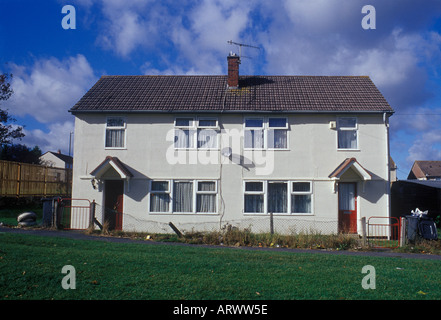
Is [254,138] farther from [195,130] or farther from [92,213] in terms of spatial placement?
[92,213]

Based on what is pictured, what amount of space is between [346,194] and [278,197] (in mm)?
3094

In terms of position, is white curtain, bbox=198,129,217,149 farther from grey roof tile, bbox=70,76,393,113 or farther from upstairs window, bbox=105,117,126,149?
upstairs window, bbox=105,117,126,149

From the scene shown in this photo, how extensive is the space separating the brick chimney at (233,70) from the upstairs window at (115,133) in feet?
18.5

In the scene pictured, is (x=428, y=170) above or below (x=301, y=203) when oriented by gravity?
above

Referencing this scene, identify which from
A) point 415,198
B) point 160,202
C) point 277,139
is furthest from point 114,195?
point 415,198


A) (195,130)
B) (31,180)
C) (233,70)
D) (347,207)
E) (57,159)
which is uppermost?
(233,70)

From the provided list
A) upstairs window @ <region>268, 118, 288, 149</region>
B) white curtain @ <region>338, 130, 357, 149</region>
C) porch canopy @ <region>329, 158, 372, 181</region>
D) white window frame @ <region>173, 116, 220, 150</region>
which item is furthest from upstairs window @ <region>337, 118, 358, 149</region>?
white window frame @ <region>173, 116, 220, 150</region>

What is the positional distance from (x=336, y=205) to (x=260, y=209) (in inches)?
132

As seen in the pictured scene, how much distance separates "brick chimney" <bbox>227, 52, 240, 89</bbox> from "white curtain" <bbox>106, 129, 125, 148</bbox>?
19.1 feet

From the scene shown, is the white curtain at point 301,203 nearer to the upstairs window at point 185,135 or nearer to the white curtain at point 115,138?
the upstairs window at point 185,135

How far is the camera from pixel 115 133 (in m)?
17.0

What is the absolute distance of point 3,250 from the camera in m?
9.14
